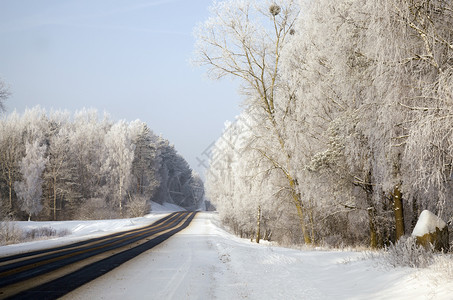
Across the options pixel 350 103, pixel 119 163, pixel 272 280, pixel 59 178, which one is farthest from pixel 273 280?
pixel 119 163

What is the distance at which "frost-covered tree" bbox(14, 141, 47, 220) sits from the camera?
132 feet

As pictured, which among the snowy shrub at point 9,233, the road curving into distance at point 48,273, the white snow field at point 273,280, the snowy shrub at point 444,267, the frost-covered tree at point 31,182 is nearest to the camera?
the snowy shrub at point 444,267

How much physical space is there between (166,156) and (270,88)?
73.3 meters

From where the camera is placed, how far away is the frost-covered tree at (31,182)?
40.3 m

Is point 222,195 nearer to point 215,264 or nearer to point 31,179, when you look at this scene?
point 31,179

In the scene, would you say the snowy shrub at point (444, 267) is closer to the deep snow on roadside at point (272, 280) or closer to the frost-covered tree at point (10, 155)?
the deep snow on roadside at point (272, 280)

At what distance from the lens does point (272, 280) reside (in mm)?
7227

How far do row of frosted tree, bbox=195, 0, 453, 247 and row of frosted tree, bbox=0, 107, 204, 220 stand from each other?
29998mm

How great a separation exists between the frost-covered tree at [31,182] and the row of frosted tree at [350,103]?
1438 inches

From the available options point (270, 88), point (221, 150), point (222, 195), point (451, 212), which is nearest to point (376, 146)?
point (451, 212)

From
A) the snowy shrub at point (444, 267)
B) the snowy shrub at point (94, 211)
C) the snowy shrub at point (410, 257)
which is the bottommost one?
the snowy shrub at point (94, 211)

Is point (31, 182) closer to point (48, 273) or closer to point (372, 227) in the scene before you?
point (48, 273)

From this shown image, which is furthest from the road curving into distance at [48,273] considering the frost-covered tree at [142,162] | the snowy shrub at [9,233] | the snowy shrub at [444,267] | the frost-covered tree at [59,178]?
the frost-covered tree at [142,162]

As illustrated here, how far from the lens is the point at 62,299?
511 centimetres
